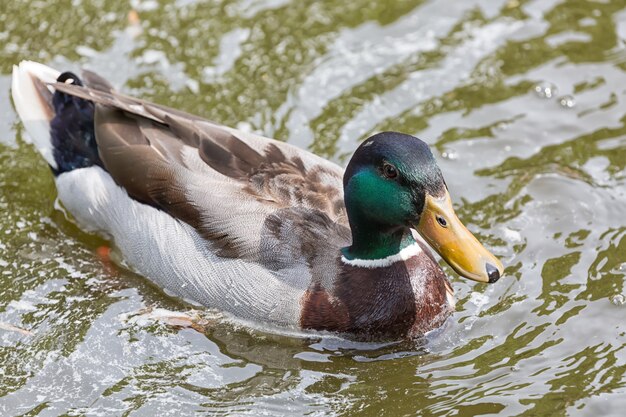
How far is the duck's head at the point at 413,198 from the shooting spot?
6.72 m

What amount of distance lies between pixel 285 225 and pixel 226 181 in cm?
53

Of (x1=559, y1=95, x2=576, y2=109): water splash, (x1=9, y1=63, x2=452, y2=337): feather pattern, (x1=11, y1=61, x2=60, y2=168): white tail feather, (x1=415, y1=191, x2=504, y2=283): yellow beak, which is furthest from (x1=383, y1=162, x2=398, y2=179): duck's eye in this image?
(x1=559, y1=95, x2=576, y2=109): water splash

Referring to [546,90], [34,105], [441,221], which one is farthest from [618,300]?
[34,105]

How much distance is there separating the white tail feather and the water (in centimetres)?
48

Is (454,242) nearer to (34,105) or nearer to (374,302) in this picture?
(374,302)

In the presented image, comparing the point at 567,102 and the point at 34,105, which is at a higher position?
the point at 34,105

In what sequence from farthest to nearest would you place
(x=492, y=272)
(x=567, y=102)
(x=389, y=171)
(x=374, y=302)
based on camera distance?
(x=567, y=102)
(x=374, y=302)
(x=389, y=171)
(x=492, y=272)

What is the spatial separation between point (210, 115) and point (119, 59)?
3.81ft

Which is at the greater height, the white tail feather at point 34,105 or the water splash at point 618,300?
the white tail feather at point 34,105

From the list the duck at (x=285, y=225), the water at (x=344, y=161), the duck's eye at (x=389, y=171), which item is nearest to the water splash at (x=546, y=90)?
the water at (x=344, y=161)

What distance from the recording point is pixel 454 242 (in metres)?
6.76

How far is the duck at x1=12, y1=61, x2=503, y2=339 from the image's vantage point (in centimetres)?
682

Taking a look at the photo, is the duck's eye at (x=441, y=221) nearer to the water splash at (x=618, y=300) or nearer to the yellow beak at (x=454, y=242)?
the yellow beak at (x=454, y=242)

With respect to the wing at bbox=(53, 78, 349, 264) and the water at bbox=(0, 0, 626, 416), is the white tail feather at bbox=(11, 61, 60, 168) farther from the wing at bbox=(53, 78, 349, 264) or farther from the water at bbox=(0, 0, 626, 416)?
the wing at bbox=(53, 78, 349, 264)
